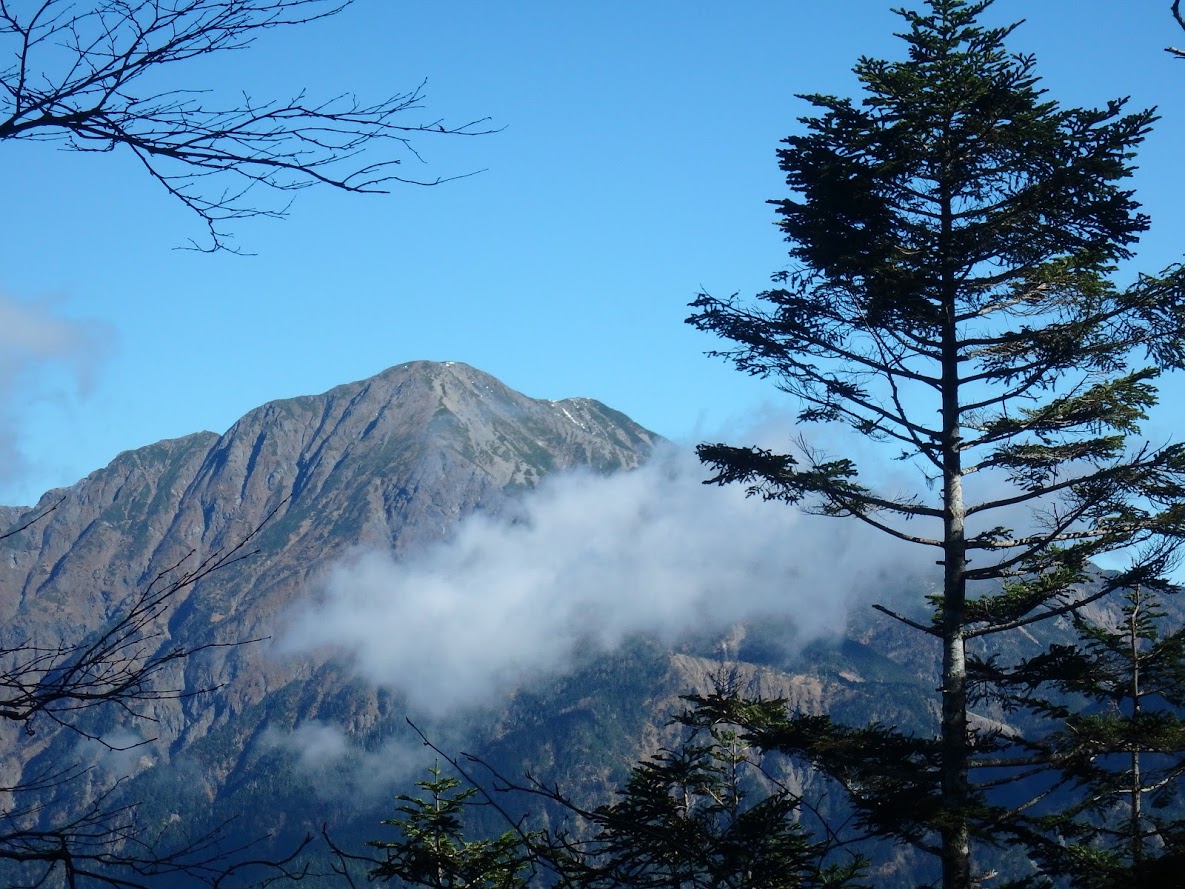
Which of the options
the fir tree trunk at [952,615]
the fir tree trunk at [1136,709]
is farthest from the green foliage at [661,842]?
the fir tree trunk at [1136,709]

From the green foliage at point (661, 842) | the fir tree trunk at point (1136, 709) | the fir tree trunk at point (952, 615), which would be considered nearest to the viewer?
the green foliage at point (661, 842)

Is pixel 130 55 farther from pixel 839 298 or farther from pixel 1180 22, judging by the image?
pixel 839 298

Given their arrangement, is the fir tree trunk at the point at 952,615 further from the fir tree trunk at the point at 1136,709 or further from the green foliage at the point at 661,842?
the fir tree trunk at the point at 1136,709

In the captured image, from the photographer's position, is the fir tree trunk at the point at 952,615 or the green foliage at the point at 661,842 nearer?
the green foliage at the point at 661,842

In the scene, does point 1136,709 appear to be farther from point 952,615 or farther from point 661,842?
point 661,842

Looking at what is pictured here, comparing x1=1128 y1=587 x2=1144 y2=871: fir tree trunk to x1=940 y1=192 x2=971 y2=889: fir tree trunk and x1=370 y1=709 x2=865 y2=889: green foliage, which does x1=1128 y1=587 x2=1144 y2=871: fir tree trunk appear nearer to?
x1=940 y1=192 x2=971 y2=889: fir tree trunk

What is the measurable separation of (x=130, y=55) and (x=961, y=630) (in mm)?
13028

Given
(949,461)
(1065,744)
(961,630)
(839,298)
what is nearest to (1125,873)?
(1065,744)

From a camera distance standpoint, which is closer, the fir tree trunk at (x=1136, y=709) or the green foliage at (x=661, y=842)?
the green foliage at (x=661, y=842)

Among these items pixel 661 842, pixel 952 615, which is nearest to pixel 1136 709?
pixel 952 615

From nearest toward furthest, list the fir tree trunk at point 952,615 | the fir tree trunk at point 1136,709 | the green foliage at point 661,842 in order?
the green foliage at point 661,842 < the fir tree trunk at point 952,615 < the fir tree trunk at point 1136,709

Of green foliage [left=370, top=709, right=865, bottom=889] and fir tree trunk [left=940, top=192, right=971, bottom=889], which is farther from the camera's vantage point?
fir tree trunk [left=940, top=192, right=971, bottom=889]

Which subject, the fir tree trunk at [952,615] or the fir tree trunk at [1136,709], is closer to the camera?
the fir tree trunk at [952,615]

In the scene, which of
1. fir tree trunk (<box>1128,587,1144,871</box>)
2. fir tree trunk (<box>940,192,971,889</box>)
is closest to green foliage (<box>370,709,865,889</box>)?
fir tree trunk (<box>940,192,971,889</box>)
